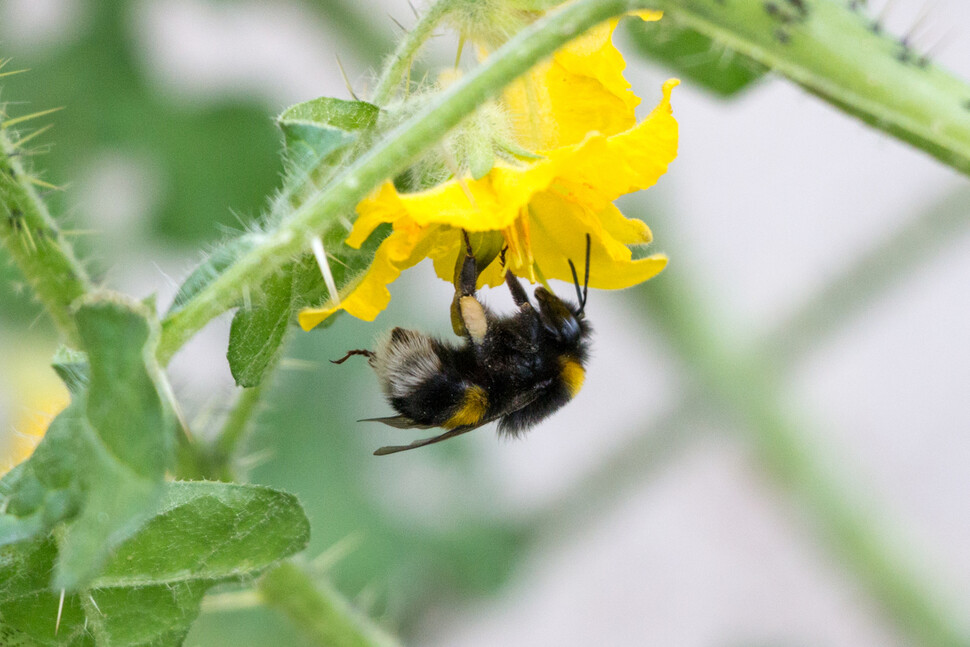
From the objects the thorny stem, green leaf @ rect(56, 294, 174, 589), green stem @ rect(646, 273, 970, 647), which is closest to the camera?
green leaf @ rect(56, 294, 174, 589)

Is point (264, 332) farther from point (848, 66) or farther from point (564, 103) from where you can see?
point (848, 66)

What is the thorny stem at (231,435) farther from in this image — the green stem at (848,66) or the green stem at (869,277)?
the green stem at (869,277)

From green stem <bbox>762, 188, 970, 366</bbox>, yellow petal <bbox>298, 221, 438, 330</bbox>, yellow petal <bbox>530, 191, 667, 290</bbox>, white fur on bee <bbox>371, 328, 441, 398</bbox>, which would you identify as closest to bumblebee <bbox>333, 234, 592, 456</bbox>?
white fur on bee <bbox>371, 328, 441, 398</bbox>

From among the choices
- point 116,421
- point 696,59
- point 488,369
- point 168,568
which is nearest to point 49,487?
point 116,421

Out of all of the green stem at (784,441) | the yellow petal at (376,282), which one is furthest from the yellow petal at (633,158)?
the green stem at (784,441)

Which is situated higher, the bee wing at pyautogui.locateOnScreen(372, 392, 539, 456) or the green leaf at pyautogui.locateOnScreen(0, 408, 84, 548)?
the green leaf at pyautogui.locateOnScreen(0, 408, 84, 548)

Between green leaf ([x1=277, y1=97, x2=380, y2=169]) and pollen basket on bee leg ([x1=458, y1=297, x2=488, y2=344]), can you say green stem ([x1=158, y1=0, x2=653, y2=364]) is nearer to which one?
green leaf ([x1=277, y1=97, x2=380, y2=169])

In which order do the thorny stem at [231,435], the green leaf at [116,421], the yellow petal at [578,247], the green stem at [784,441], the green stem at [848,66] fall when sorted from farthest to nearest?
the green stem at [784,441] → the thorny stem at [231,435] → the yellow petal at [578,247] → the green stem at [848,66] → the green leaf at [116,421]
